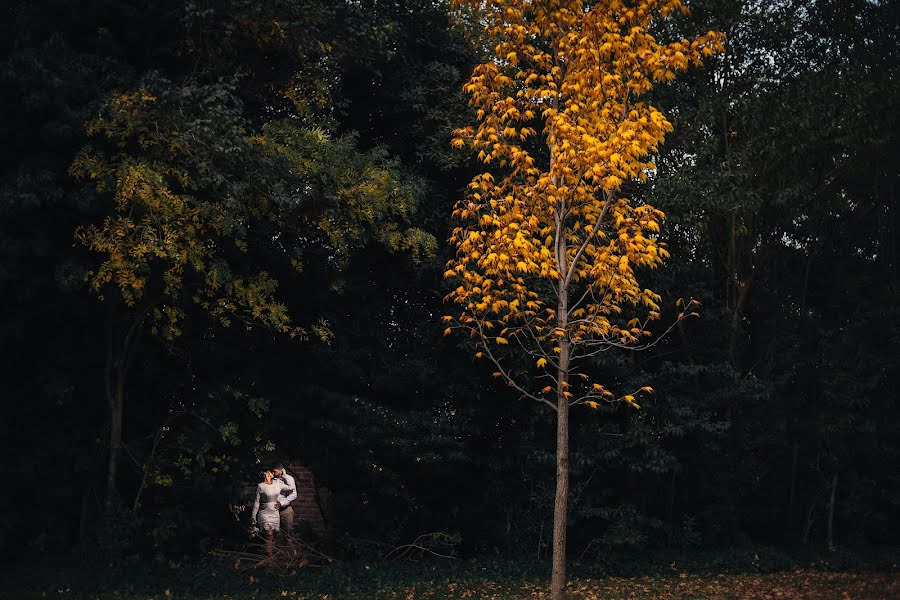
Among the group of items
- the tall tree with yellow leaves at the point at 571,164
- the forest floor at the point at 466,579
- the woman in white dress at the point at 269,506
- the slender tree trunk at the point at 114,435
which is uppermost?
the tall tree with yellow leaves at the point at 571,164

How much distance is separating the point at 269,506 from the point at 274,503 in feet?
0.26

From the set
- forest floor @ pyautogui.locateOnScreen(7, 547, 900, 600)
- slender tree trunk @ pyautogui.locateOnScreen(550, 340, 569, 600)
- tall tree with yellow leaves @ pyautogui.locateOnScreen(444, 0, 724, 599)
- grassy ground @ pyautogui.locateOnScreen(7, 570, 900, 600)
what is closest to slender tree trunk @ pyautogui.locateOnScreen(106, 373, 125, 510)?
forest floor @ pyautogui.locateOnScreen(7, 547, 900, 600)

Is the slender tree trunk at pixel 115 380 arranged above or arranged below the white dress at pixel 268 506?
above

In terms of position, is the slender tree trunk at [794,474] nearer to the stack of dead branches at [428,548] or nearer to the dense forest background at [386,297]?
→ the dense forest background at [386,297]

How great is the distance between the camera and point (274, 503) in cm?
1320

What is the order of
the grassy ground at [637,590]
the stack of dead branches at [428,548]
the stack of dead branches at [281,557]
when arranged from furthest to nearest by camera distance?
the stack of dead branches at [428,548] → the stack of dead branches at [281,557] → the grassy ground at [637,590]

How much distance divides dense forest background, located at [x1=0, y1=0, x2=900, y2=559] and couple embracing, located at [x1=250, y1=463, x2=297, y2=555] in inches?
15.4

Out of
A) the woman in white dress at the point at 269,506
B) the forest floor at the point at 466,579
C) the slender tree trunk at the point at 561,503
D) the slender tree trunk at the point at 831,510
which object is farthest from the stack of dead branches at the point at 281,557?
the slender tree trunk at the point at 831,510

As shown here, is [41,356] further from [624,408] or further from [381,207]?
[624,408]

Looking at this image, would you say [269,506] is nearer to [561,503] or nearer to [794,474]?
[561,503]

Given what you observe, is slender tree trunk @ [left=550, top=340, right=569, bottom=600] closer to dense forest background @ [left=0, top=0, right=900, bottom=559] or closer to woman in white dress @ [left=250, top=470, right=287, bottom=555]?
dense forest background @ [left=0, top=0, right=900, bottom=559]

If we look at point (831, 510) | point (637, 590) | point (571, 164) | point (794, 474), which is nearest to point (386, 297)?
point (637, 590)

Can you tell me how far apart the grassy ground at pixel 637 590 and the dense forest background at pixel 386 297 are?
1.34 m

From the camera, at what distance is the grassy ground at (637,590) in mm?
10852
